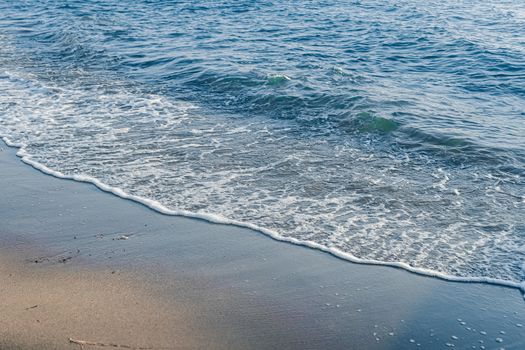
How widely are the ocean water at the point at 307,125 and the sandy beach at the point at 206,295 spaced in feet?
1.27

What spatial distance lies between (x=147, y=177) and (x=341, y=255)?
2.87m

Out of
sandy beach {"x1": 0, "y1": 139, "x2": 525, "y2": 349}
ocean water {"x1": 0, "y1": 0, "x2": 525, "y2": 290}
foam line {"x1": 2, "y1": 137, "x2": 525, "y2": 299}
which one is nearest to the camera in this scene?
sandy beach {"x1": 0, "y1": 139, "x2": 525, "y2": 349}

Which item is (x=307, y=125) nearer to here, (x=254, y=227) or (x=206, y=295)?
(x=254, y=227)

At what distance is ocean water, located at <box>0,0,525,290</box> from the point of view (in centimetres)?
695

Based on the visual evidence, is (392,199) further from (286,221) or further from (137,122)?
(137,122)

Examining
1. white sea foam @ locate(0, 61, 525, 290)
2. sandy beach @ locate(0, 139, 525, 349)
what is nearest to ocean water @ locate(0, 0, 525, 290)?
white sea foam @ locate(0, 61, 525, 290)

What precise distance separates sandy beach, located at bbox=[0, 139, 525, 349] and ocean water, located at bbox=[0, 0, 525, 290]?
1.27 ft

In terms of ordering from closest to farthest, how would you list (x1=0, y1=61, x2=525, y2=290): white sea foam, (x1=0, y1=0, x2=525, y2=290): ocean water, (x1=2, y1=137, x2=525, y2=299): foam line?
(x1=2, y1=137, x2=525, y2=299): foam line → (x1=0, y1=61, x2=525, y2=290): white sea foam → (x1=0, y1=0, x2=525, y2=290): ocean water

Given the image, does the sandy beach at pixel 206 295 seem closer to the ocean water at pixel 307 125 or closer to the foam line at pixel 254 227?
the foam line at pixel 254 227

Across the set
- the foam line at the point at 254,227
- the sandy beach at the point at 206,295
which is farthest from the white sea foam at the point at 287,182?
the sandy beach at the point at 206,295

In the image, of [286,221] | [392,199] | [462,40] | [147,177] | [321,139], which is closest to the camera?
[286,221]

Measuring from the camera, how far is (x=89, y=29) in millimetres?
19141

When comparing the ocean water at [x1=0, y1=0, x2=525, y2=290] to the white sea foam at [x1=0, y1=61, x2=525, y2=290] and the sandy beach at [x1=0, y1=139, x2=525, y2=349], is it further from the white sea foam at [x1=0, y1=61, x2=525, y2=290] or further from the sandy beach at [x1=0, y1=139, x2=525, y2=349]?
the sandy beach at [x1=0, y1=139, x2=525, y2=349]

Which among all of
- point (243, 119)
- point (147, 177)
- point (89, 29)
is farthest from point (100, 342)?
point (89, 29)
